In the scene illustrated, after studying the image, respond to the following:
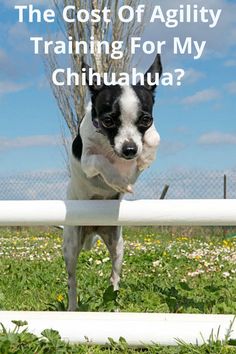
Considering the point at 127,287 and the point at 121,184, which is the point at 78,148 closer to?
the point at 121,184

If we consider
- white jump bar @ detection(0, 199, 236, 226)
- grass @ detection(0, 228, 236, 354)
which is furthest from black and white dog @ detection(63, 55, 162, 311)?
grass @ detection(0, 228, 236, 354)

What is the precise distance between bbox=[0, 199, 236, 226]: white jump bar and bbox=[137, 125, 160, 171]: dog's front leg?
1.41 feet

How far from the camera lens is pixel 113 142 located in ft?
12.9

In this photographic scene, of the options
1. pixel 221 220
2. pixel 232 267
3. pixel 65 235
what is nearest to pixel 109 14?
pixel 232 267

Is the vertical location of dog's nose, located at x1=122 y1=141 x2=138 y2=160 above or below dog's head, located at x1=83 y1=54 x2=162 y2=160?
below

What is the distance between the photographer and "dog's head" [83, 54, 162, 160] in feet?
12.7

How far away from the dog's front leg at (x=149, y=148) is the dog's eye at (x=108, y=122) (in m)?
0.23

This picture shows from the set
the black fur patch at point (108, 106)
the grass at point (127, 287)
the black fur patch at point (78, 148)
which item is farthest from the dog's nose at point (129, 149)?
the grass at point (127, 287)

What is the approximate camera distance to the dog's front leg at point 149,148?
407 cm

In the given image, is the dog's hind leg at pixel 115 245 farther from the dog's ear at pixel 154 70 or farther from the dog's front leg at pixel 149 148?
the dog's ear at pixel 154 70

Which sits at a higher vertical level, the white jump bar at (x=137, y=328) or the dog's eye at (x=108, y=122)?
the dog's eye at (x=108, y=122)

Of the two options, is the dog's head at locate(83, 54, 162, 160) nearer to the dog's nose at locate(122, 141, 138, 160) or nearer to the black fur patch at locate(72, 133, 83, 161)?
the dog's nose at locate(122, 141, 138, 160)

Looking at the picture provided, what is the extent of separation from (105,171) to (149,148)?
31 centimetres

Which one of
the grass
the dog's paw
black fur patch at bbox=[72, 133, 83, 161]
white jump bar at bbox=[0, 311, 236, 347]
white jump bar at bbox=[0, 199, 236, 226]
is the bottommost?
white jump bar at bbox=[0, 311, 236, 347]
